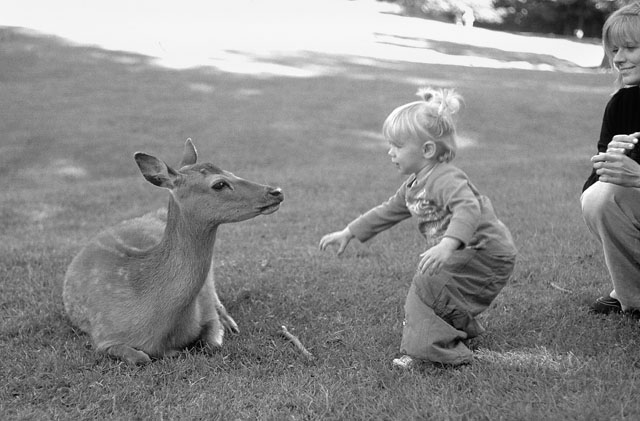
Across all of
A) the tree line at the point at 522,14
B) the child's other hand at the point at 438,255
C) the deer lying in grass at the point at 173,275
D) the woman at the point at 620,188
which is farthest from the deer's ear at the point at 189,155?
the tree line at the point at 522,14

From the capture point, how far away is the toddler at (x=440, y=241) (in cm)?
372

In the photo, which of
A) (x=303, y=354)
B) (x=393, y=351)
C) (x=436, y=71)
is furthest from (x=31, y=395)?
(x=436, y=71)

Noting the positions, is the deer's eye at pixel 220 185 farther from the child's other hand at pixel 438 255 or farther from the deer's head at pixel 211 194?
the child's other hand at pixel 438 255

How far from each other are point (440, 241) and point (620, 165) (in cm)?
99

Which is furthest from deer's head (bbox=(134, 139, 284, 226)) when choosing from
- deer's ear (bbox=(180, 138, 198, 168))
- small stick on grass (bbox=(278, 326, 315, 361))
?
small stick on grass (bbox=(278, 326, 315, 361))

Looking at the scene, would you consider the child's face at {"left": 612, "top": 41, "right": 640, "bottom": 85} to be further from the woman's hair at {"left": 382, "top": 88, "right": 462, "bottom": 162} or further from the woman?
the woman's hair at {"left": 382, "top": 88, "right": 462, "bottom": 162}

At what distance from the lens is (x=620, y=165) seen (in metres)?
3.80

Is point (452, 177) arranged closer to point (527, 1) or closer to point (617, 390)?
point (617, 390)

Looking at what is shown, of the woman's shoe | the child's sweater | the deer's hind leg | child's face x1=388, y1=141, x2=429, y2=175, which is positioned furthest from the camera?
the woman's shoe

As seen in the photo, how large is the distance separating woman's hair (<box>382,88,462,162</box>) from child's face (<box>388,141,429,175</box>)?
0.03m

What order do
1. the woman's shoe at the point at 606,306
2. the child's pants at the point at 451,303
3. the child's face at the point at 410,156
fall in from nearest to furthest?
the child's pants at the point at 451,303, the child's face at the point at 410,156, the woman's shoe at the point at 606,306

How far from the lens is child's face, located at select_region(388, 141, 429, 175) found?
3822mm

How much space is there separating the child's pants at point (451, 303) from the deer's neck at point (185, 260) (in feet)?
3.63

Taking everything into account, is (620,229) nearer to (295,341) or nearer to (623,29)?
(623,29)
